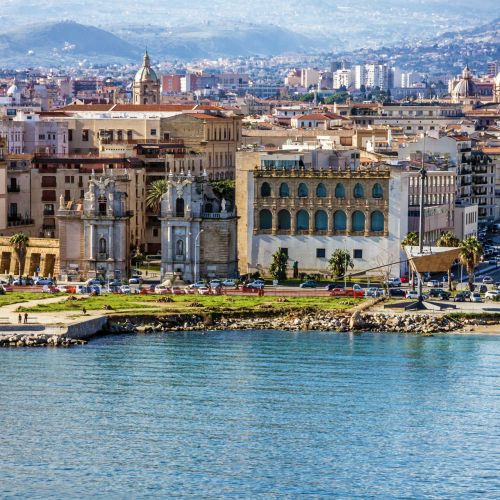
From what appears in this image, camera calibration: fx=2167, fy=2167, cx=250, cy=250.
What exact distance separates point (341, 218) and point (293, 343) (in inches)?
→ 611

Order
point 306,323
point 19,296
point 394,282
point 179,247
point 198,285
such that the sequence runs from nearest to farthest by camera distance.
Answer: point 306,323 < point 19,296 < point 198,285 < point 394,282 < point 179,247

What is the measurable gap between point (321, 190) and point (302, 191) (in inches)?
31.3

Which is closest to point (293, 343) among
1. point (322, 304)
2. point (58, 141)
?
point (322, 304)

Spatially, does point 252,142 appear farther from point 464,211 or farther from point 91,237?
point 91,237

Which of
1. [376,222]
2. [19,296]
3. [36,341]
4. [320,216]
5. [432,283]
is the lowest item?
[36,341]

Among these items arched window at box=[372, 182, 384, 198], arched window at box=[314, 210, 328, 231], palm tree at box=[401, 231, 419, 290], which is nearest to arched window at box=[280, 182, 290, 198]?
arched window at box=[314, 210, 328, 231]

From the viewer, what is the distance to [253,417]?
5841cm

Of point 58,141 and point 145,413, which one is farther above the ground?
point 58,141

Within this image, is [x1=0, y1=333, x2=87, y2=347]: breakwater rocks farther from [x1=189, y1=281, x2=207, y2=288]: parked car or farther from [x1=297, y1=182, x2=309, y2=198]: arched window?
[x1=297, y1=182, x2=309, y2=198]: arched window

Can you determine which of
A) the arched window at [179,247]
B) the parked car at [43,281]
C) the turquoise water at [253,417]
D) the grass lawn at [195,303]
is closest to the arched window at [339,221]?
the arched window at [179,247]

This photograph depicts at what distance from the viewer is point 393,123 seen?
563ft

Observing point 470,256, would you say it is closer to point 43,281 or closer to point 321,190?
point 321,190

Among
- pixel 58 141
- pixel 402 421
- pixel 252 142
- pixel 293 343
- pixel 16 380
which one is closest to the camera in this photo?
pixel 402 421

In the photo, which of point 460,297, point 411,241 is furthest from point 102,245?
point 460,297
